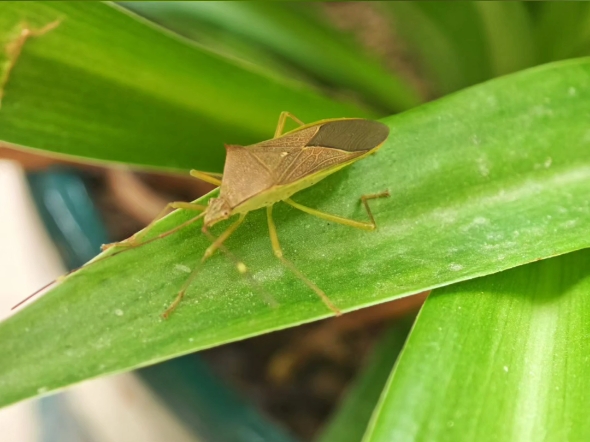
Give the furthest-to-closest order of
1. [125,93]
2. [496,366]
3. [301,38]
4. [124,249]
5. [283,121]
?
[301,38] < [283,121] < [125,93] < [124,249] < [496,366]

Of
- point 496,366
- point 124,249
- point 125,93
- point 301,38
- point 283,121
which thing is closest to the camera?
point 496,366

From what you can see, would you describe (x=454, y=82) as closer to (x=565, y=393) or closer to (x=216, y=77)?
(x=216, y=77)

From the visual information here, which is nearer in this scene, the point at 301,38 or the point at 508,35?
the point at 508,35

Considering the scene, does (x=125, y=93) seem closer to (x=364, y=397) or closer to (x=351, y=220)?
(x=351, y=220)

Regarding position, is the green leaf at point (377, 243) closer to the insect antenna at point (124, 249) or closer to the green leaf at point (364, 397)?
the insect antenna at point (124, 249)

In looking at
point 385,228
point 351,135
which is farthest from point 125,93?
point 385,228

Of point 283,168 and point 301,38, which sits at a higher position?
point 301,38

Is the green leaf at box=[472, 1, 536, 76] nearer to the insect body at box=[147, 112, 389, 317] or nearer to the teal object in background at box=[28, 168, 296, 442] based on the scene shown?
the insect body at box=[147, 112, 389, 317]

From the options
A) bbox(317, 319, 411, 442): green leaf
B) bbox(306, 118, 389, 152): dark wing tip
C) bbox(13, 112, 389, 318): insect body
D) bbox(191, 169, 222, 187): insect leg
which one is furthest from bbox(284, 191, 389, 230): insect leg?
bbox(317, 319, 411, 442): green leaf

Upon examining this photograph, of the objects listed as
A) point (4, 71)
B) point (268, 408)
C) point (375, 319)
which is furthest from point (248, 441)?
→ point (4, 71)
